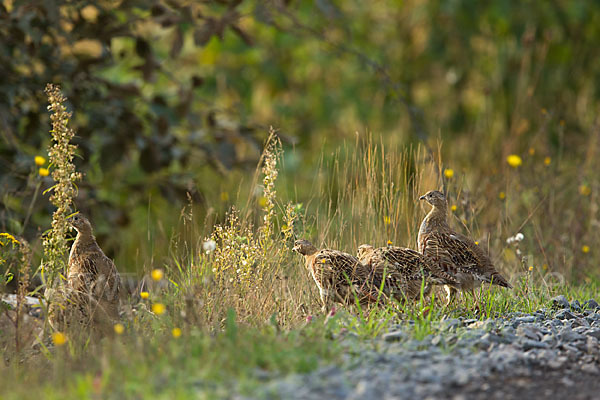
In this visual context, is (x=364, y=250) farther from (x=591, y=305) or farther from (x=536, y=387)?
(x=536, y=387)

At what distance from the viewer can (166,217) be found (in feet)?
30.0

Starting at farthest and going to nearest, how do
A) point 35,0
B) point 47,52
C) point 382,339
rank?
point 47,52, point 35,0, point 382,339

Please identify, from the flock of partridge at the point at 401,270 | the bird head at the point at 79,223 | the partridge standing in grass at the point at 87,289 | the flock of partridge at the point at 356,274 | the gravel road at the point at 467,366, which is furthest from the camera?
the bird head at the point at 79,223

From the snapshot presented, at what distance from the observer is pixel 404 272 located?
197 inches

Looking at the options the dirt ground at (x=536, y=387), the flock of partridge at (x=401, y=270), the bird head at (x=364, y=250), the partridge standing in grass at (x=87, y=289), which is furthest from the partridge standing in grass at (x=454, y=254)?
the partridge standing in grass at (x=87, y=289)

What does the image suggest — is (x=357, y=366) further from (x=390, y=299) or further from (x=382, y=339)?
(x=390, y=299)

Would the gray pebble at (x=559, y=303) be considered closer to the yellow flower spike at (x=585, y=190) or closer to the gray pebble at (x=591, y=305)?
the gray pebble at (x=591, y=305)

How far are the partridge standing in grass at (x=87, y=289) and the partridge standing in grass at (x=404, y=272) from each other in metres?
1.57

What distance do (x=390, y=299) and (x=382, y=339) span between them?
595 millimetres

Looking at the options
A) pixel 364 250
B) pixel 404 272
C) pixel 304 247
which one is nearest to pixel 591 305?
pixel 404 272

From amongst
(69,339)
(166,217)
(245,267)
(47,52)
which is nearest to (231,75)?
(166,217)

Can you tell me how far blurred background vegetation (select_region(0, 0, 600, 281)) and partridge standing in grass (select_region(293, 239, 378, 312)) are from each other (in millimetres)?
665

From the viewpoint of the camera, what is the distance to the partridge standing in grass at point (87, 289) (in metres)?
4.71

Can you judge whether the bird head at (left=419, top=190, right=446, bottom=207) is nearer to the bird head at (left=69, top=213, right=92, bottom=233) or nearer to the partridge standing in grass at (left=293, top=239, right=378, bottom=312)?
the partridge standing in grass at (left=293, top=239, right=378, bottom=312)
